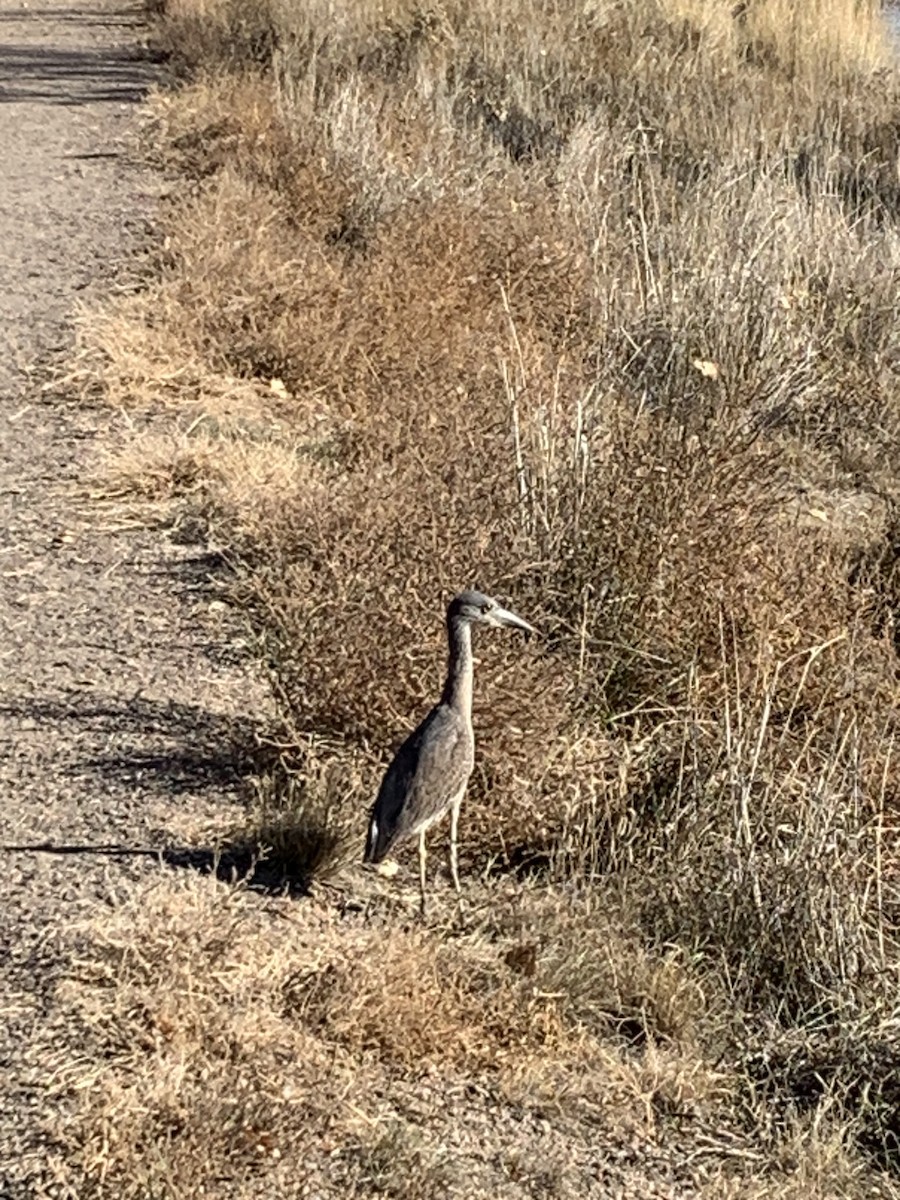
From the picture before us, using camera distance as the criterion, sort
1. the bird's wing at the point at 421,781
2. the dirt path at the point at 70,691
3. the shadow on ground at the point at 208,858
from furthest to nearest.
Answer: the shadow on ground at the point at 208,858
the bird's wing at the point at 421,781
the dirt path at the point at 70,691

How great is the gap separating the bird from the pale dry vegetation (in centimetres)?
19

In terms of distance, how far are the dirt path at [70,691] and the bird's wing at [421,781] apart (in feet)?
1.74

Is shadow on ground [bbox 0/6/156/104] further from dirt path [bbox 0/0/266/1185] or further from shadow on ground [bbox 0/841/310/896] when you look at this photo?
shadow on ground [bbox 0/841/310/896]

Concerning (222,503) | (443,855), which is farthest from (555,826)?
(222,503)

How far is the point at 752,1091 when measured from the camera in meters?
3.89

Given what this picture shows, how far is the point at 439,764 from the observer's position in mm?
4098

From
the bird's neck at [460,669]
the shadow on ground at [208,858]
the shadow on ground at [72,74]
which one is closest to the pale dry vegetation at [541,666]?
the shadow on ground at [208,858]

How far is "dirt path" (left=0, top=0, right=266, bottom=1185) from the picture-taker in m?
3.84

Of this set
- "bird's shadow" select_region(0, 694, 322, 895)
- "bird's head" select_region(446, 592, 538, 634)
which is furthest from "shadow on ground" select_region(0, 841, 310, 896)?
"bird's head" select_region(446, 592, 538, 634)

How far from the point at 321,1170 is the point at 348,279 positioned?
5.64 meters

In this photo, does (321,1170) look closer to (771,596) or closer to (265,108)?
(771,596)

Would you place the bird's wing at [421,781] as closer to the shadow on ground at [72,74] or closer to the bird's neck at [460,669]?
the bird's neck at [460,669]

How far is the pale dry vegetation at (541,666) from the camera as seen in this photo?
3.62m

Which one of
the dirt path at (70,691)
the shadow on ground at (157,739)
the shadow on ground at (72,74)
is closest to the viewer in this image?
the dirt path at (70,691)
